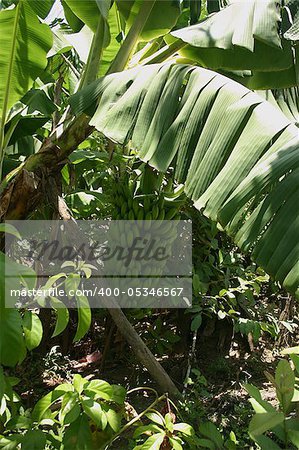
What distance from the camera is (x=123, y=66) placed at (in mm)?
1741

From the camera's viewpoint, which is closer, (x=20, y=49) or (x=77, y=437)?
(x=77, y=437)

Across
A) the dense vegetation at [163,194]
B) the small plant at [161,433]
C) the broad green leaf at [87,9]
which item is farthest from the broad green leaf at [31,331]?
the broad green leaf at [87,9]

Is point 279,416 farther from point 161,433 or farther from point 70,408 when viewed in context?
point 70,408

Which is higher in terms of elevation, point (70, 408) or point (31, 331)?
point (31, 331)

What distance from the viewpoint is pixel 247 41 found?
4.32ft

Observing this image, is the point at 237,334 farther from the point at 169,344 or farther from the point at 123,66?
the point at 123,66

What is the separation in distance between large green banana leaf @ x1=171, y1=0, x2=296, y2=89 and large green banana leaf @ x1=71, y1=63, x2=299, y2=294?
11cm

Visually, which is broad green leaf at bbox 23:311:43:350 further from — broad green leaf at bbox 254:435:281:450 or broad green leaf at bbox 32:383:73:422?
broad green leaf at bbox 254:435:281:450

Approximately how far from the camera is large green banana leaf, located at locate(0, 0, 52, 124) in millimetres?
1495

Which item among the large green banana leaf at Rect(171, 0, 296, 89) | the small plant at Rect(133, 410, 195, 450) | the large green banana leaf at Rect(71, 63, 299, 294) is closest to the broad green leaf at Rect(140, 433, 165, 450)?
the small plant at Rect(133, 410, 195, 450)

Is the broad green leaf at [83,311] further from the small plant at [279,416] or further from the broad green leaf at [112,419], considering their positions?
the small plant at [279,416]

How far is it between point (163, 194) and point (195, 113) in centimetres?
58

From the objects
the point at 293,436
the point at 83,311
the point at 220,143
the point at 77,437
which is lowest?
the point at 77,437

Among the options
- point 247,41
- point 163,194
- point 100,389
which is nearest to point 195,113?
point 247,41
